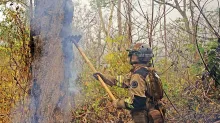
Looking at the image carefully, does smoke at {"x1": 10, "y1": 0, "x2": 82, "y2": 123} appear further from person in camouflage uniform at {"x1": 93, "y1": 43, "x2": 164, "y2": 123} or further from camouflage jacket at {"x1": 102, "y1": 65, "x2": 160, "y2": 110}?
camouflage jacket at {"x1": 102, "y1": 65, "x2": 160, "y2": 110}

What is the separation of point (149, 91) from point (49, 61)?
130 centimetres

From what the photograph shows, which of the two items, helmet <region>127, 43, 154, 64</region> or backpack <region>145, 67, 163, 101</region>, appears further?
helmet <region>127, 43, 154, 64</region>

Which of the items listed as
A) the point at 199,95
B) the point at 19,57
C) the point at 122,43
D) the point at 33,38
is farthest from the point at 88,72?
the point at 33,38

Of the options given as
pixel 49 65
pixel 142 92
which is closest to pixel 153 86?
pixel 142 92

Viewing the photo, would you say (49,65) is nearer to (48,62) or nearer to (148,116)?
(48,62)

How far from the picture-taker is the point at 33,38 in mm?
3252

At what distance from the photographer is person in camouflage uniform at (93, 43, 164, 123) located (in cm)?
341

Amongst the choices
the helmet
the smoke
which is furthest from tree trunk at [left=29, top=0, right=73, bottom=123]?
the helmet

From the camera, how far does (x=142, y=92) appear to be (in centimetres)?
Answer: 339

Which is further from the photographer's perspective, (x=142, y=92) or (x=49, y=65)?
(x=142, y=92)

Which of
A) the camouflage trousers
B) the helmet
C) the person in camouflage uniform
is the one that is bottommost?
the camouflage trousers

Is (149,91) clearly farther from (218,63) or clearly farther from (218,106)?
(218,106)

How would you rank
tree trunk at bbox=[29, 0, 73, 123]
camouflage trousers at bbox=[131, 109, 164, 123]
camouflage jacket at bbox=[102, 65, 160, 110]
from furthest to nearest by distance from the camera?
1. camouflage trousers at bbox=[131, 109, 164, 123]
2. camouflage jacket at bbox=[102, 65, 160, 110]
3. tree trunk at bbox=[29, 0, 73, 123]

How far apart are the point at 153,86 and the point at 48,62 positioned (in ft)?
4.43
